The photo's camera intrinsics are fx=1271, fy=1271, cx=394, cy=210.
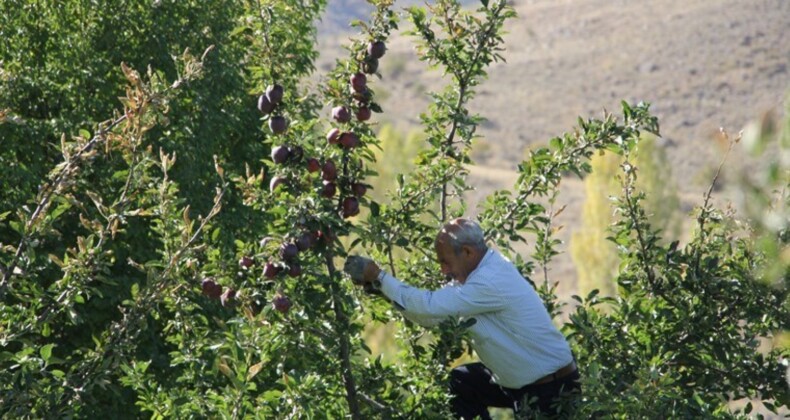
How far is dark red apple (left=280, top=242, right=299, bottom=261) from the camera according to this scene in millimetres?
3734

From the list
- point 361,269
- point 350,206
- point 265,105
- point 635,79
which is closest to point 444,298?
point 361,269

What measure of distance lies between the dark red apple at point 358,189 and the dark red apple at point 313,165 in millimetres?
174

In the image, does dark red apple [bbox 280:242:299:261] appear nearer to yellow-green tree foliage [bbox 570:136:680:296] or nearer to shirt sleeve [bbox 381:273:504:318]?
shirt sleeve [bbox 381:273:504:318]

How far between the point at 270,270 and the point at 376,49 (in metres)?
0.80

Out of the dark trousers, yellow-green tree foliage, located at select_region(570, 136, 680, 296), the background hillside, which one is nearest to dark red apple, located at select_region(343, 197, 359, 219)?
the dark trousers

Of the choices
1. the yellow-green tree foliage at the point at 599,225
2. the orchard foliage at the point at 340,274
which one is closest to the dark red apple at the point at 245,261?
the orchard foliage at the point at 340,274

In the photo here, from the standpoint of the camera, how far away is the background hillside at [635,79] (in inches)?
2052

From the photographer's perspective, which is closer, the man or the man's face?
the man

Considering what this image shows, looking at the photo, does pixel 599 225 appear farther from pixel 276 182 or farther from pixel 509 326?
pixel 276 182

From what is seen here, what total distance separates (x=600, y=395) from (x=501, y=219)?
1.03m

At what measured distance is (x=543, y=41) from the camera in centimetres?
6819

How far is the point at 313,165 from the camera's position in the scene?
3863 millimetres

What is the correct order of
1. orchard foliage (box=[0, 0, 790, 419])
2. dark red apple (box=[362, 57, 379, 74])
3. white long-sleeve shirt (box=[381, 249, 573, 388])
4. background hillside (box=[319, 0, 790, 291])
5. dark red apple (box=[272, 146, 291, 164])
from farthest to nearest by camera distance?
background hillside (box=[319, 0, 790, 291])
white long-sleeve shirt (box=[381, 249, 573, 388])
dark red apple (box=[362, 57, 379, 74])
dark red apple (box=[272, 146, 291, 164])
orchard foliage (box=[0, 0, 790, 419])

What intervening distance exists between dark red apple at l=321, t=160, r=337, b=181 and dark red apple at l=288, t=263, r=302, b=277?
0.30 m
